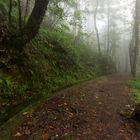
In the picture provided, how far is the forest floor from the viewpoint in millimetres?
4859

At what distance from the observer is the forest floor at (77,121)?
4.86m

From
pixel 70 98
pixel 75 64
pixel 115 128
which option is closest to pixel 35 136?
pixel 115 128

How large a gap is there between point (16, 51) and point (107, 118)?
406 centimetres

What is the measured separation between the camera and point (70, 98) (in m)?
7.64

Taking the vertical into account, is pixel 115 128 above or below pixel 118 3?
below

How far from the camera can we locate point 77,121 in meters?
5.62

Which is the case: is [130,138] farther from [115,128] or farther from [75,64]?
[75,64]

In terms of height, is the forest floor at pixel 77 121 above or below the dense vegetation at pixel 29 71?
below

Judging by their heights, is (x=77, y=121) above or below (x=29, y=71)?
below

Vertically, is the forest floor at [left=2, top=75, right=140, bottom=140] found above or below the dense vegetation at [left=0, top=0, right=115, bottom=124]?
below

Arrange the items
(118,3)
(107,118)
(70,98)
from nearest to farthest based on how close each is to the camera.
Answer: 1. (107,118)
2. (70,98)
3. (118,3)

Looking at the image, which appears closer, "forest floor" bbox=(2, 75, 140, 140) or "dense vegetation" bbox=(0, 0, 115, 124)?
"forest floor" bbox=(2, 75, 140, 140)

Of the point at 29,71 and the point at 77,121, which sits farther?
the point at 29,71

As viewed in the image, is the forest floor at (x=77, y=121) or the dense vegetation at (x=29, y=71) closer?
the forest floor at (x=77, y=121)
